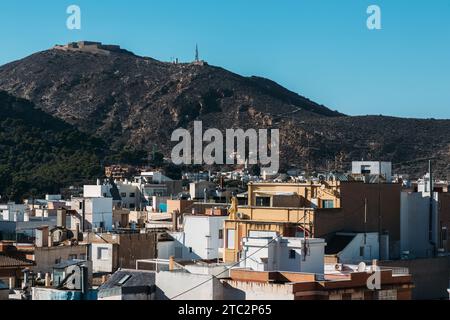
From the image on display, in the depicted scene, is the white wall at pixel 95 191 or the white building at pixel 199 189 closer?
the white building at pixel 199 189

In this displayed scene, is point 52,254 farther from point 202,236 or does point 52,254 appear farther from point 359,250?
point 359,250

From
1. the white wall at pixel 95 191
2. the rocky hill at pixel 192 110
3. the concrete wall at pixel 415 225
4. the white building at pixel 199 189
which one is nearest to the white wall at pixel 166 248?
the concrete wall at pixel 415 225

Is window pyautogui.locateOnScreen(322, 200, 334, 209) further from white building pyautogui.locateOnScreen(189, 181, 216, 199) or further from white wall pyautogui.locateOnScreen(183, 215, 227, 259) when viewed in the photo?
white building pyautogui.locateOnScreen(189, 181, 216, 199)

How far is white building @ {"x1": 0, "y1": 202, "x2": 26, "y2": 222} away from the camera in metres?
55.7

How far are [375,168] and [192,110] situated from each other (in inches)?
4306

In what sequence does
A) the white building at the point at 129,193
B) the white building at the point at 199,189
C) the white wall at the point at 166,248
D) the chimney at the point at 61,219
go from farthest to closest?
1. the white building at the point at 129,193
2. the white building at the point at 199,189
3. the chimney at the point at 61,219
4. the white wall at the point at 166,248

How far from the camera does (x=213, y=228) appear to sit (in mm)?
40781

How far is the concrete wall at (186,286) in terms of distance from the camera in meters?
25.0

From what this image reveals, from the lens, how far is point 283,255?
2927cm

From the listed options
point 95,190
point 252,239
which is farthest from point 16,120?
point 252,239

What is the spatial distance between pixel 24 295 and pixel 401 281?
8200 mm

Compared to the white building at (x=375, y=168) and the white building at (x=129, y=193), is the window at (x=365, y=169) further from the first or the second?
the white building at (x=129, y=193)

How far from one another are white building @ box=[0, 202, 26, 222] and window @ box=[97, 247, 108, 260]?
1447cm

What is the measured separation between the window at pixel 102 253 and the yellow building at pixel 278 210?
4.21 meters
